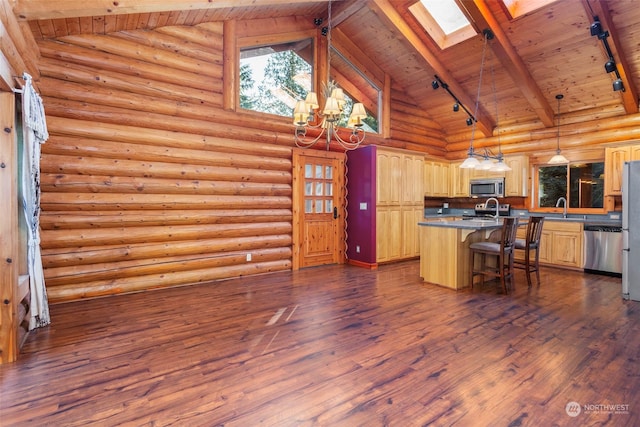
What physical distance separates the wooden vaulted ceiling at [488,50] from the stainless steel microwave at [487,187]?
1106 mm

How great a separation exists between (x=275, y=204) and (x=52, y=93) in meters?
3.28

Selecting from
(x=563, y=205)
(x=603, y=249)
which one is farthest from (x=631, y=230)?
(x=563, y=205)

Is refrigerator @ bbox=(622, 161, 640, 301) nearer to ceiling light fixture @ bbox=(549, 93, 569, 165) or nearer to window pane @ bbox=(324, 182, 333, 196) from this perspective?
ceiling light fixture @ bbox=(549, 93, 569, 165)

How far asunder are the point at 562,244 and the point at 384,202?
3298 mm

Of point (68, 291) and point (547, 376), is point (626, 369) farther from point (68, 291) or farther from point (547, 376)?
point (68, 291)

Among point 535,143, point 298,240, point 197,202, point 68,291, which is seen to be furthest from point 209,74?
point 535,143

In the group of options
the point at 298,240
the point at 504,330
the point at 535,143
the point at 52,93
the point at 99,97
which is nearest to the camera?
the point at 504,330

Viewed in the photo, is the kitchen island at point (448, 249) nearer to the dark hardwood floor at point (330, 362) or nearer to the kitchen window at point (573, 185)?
the dark hardwood floor at point (330, 362)

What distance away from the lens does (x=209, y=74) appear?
503 cm

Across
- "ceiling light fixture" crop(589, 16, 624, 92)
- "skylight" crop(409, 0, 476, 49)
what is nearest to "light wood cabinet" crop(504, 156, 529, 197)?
"ceiling light fixture" crop(589, 16, 624, 92)

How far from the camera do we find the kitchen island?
466cm

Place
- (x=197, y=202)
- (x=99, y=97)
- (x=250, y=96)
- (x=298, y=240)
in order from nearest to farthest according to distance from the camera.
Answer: (x=99, y=97) → (x=197, y=202) → (x=250, y=96) → (x=298, y=240)

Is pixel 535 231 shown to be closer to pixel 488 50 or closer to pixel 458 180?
pixel 458 180

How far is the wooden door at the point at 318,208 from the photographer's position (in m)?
6.01
